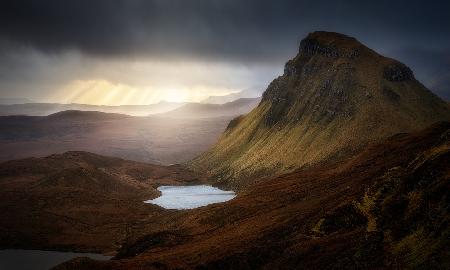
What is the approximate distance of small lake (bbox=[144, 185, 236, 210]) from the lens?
115812 mm

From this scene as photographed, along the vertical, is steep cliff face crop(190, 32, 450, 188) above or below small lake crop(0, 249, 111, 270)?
above

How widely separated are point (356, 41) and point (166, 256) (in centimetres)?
13752

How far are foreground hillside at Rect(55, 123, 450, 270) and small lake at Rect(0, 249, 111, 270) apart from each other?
39.1ft

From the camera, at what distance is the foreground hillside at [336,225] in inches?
1401

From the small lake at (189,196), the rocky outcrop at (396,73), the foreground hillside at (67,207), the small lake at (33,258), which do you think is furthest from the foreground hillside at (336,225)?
the rocky outcrop at (396,73)

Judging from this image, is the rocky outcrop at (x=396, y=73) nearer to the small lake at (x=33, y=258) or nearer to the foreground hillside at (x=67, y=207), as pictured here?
the foreground hillside at (x=67, y=207)

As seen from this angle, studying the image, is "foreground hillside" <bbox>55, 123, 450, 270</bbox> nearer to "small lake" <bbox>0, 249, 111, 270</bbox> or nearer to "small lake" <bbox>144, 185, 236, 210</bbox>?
"small lake" <bbox>0, 249, 111, 270</bbox>

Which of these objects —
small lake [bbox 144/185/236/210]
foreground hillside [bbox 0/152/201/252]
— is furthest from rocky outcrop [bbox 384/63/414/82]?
foreground hillside [bbox 0/152/201/252]

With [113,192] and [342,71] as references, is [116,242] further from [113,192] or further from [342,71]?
[342,71]

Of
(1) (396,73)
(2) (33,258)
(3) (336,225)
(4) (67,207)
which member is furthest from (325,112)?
(3) (336,225)

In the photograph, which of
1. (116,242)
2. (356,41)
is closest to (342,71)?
(356,41)

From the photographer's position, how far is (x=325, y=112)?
→ 472ft

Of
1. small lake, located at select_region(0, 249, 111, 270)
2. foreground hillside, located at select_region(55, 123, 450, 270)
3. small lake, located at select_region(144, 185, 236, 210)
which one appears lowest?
small lake, located at select_region(0, 249, 111, 270)

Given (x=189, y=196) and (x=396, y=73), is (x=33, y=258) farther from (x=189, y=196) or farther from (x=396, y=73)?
(x=396, y=73)
